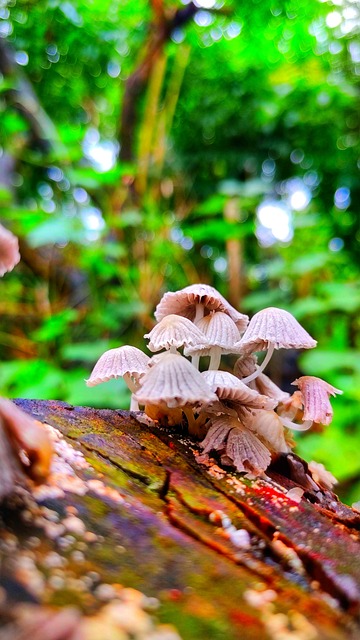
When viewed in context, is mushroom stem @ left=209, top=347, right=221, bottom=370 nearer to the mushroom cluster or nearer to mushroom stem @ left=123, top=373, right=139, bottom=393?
the mushroom cluster

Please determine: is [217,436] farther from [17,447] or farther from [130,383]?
[17,447]

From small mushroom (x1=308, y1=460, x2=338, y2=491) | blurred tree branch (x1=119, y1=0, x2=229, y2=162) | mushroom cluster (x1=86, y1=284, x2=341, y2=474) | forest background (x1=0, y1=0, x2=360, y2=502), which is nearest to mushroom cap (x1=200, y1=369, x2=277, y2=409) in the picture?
mushroom cluster (x1=86, y1=284, x2=341, y2=474)

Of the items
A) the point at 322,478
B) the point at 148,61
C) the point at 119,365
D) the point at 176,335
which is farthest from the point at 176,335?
the point at 148,61

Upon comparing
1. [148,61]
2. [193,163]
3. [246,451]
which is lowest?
[246,451]

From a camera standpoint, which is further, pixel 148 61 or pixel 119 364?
pixel 148 61

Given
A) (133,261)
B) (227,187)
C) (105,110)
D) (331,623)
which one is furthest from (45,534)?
(105,110)

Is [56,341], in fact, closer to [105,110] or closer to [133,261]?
[133,261]

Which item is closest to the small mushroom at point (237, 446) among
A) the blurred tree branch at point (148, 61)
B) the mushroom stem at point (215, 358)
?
the mushroom stem at point (215, 358)

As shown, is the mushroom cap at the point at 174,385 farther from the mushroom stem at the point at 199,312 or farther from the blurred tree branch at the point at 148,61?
the blurred tree branch at the point at 148,61
